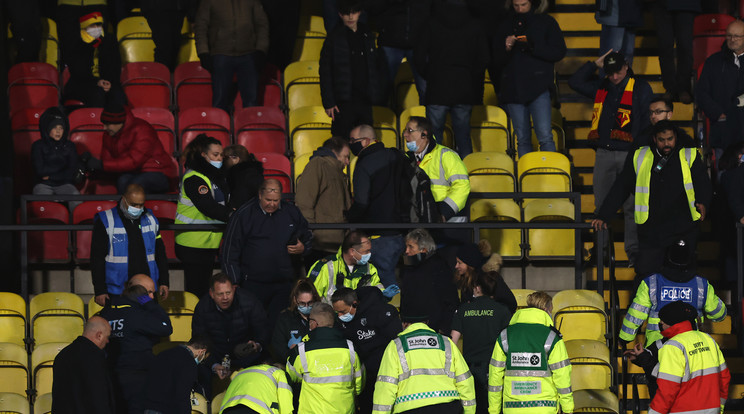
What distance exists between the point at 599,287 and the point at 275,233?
272 cm

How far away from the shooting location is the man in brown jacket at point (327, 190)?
1149 cm

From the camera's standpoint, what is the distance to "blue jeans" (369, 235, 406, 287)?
36.8 ft

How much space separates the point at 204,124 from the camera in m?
13.4

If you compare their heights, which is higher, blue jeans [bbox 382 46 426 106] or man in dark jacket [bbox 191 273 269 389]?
blue jeans [bbox 382 46 426 106]

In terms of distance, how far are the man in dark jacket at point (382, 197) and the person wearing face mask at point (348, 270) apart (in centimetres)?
22

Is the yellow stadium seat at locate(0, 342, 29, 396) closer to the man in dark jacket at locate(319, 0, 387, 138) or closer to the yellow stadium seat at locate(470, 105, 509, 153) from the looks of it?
the man in dark jacket at locate(319, 0, 387, 138)

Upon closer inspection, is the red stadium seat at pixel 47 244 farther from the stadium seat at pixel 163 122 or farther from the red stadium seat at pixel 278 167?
the red stadium seat at pixel 278 167

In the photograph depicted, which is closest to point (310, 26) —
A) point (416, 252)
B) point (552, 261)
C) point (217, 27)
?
point (217, 27)

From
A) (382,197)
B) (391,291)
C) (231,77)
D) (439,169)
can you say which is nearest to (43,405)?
(391,291)

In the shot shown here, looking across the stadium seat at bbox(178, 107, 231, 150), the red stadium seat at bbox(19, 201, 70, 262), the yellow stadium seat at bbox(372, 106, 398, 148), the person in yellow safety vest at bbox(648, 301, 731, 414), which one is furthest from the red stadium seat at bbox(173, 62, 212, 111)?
the person in yellow safety vest at bbox(648, 301, 731, 414)

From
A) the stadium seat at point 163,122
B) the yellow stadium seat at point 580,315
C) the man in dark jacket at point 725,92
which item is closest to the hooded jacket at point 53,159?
the stadium seat at point 163,122

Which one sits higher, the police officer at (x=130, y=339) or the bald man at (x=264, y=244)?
the bald man at (x=264, y=244)

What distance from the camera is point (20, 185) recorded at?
1302 cm

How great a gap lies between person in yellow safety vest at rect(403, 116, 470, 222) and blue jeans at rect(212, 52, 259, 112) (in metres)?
2.94
